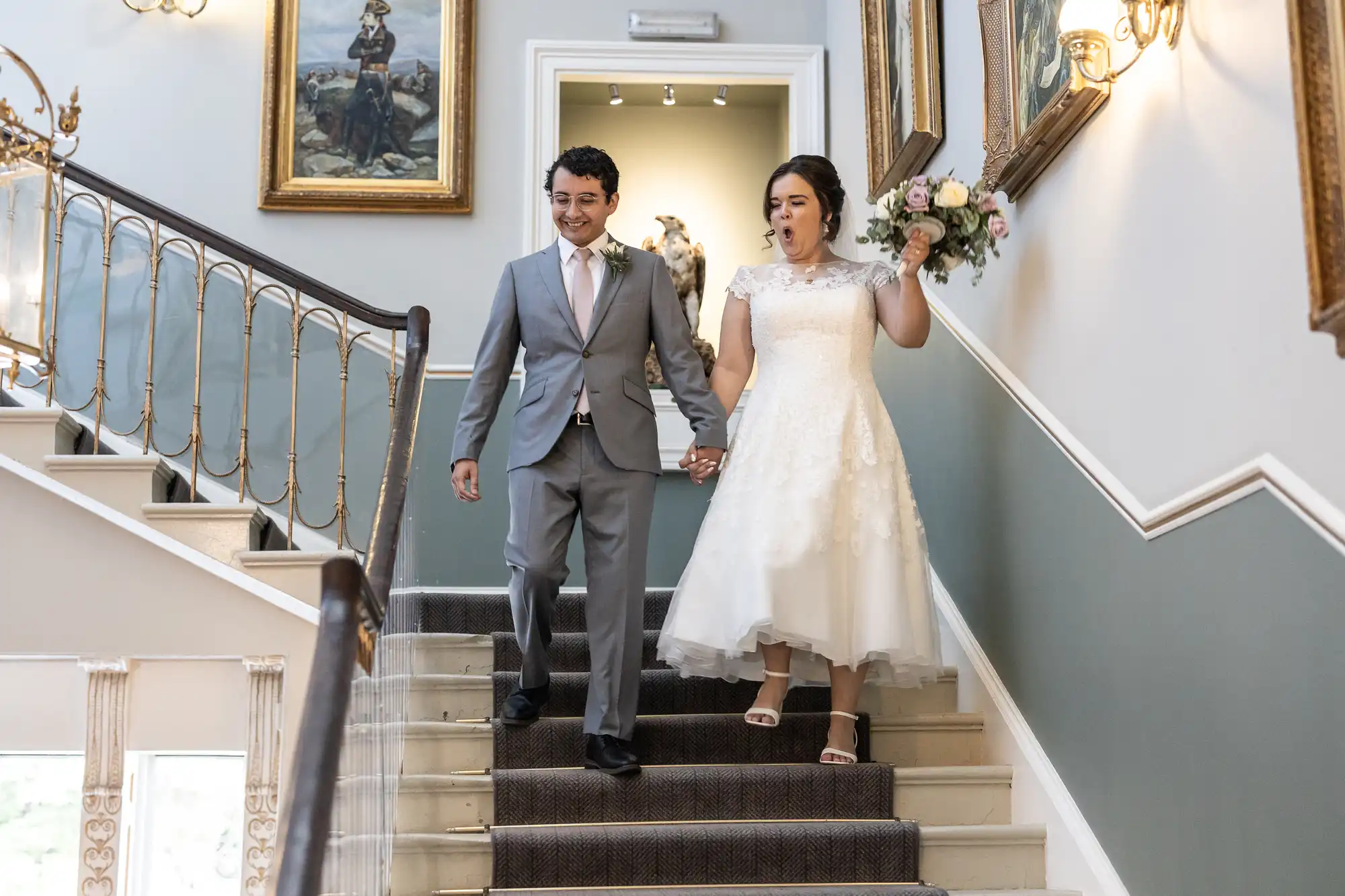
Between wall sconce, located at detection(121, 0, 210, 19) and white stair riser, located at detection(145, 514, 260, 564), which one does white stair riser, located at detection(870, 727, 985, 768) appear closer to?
white stair riser, located at detection(145, 514, 260, 564)

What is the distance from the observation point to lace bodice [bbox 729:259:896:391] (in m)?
3.74

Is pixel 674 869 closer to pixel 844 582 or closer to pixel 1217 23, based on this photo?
pixel 844 582

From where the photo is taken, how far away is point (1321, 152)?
2055 mm

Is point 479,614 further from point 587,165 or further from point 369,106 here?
point 369,106

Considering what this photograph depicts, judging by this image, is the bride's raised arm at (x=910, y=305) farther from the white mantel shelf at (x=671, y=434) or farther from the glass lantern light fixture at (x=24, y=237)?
the glass lantern light fixture at (x=24, y=237)

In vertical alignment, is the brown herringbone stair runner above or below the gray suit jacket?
below

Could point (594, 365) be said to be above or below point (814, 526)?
above

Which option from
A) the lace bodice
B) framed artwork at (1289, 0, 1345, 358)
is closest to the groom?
the lace bodice

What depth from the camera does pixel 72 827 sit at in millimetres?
7727

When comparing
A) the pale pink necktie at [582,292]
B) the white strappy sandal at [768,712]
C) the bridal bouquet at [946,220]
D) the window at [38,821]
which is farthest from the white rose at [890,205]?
the window at [38,821]

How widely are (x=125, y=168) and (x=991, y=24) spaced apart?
393 cm

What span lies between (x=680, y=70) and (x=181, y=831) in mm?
4716

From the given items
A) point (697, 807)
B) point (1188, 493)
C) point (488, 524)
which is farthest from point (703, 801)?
point (488, 524)

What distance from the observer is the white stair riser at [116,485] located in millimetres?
4684
